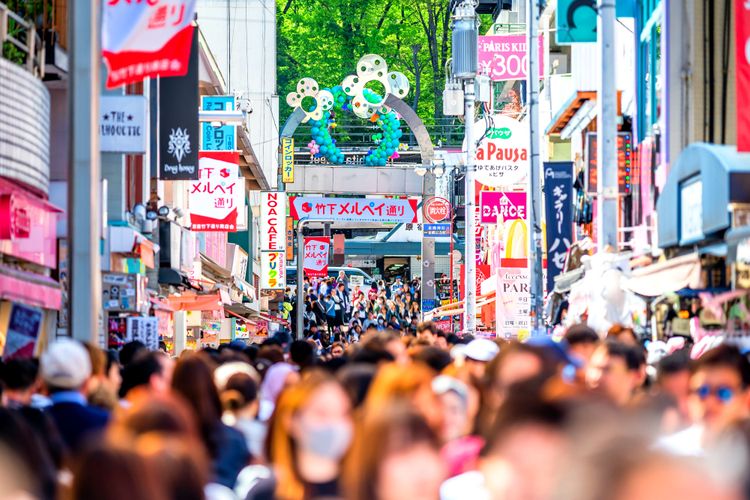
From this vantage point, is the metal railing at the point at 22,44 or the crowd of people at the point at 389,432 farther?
the metal railing at the point at 22,44

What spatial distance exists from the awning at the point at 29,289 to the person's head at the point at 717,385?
1020 centimetres

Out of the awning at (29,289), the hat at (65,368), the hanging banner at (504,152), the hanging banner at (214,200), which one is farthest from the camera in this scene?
the hanging banner at (504,152)

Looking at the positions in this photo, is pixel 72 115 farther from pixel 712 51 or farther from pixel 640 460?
pixel 712 51

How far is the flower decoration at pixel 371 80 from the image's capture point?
2014 inches

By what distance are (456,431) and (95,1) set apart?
6.79 metres

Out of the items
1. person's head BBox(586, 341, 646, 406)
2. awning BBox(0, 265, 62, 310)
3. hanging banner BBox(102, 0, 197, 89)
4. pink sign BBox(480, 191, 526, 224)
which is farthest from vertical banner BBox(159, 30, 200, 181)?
person's head BBox(586, 341, 646, 406)

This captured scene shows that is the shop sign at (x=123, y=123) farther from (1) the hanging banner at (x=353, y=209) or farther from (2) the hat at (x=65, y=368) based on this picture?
(1) the hanging banner at (x=353, y=209)

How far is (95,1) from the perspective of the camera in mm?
13883

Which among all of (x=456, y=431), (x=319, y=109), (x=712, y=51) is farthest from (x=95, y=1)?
(x=319, y=109)

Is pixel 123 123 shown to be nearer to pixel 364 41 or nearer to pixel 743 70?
pixel 743 70

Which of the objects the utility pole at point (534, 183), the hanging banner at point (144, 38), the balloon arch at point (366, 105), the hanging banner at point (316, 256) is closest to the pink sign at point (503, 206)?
the utility pole at point (534, 183)

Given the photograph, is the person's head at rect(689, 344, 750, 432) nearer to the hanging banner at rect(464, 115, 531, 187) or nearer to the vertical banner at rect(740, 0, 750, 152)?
the vertical banner at rect(740, 0, 750, 152)

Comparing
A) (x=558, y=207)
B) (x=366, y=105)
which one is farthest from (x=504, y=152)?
(x=366, y=105)

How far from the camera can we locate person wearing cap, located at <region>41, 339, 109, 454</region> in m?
9.14
